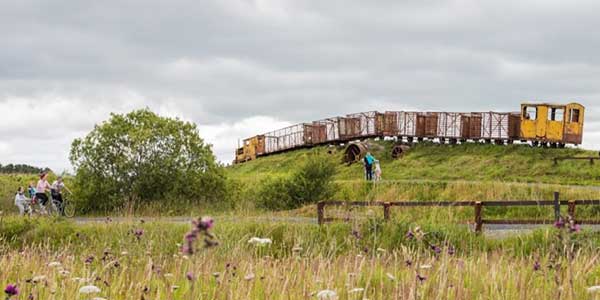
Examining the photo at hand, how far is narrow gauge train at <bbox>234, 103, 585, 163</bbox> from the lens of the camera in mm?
34125

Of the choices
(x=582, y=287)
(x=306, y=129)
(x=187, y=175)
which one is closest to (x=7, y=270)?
(x=582, y=287)

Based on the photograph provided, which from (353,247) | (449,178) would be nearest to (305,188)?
(449,178)

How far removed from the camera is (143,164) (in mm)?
23781

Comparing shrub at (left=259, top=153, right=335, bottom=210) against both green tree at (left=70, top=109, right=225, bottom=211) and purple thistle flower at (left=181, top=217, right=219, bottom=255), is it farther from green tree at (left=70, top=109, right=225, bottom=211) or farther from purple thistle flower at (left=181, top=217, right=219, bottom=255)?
purple thistle flower at (left=181, top=217, right=219, bottom=255)

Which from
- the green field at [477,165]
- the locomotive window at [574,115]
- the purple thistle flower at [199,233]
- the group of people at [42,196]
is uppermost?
the locomotive window at [574,115]

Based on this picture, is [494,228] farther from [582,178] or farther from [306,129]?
[306,129]

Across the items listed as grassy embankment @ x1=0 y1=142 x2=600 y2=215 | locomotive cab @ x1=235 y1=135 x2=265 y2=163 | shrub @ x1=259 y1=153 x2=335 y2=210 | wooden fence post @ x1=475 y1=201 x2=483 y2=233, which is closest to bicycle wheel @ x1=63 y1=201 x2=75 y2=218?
grassy embankment @ x1=0 y1=142 x2=600 y2=215

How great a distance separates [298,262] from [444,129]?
3599 centimetres

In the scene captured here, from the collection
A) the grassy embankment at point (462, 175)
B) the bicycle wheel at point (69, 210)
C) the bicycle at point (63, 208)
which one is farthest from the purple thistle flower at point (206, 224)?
the bicycle wheel at point (69, 210)

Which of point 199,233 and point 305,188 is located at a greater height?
point 199,233

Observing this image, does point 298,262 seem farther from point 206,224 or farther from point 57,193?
point 57,193

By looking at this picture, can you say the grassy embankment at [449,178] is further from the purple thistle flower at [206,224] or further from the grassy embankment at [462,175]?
the purple thistle flower at [206,224]

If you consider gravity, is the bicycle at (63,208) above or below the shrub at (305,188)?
below

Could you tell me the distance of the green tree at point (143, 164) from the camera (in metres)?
23.6
